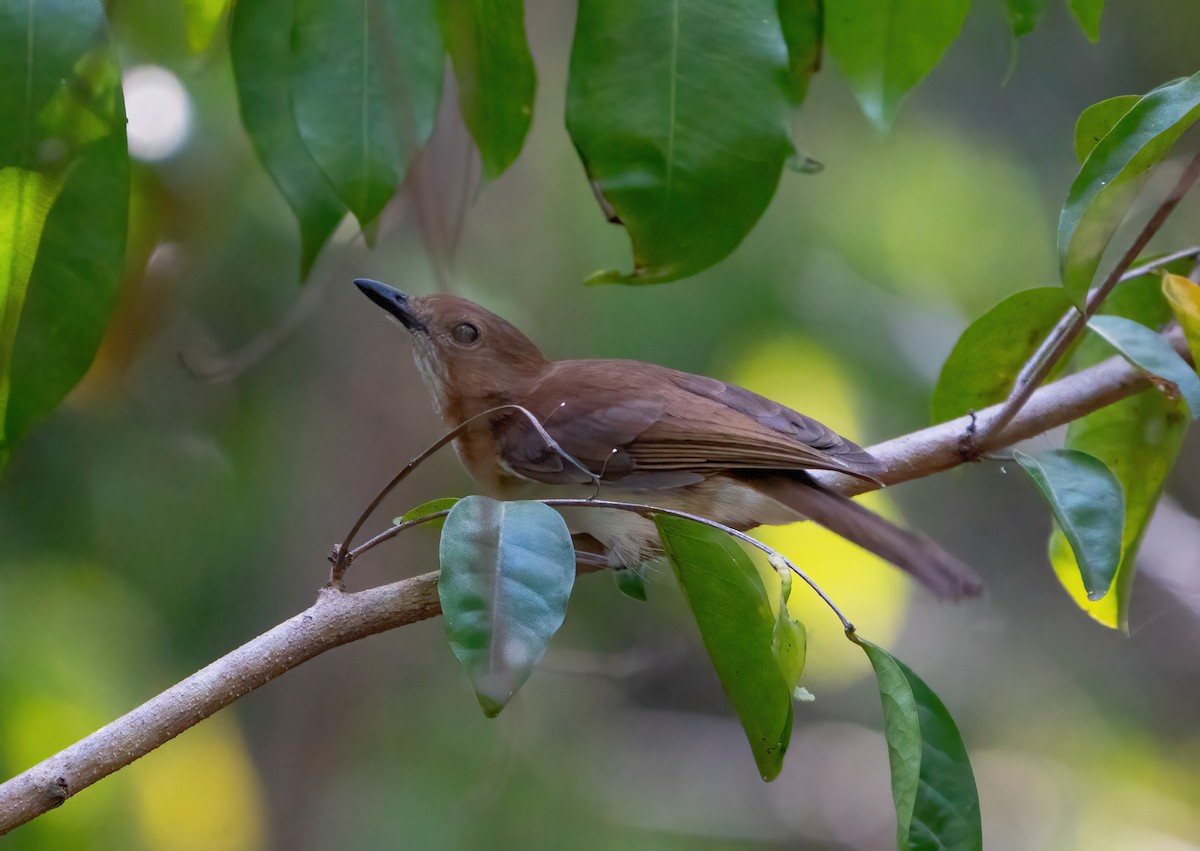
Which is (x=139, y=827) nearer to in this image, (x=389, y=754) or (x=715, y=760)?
(x=389, y=754)

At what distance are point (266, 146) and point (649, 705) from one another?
3317mm

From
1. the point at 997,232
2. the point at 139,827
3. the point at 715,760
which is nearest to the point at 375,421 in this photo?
the point at 139,827

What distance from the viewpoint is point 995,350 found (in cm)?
235

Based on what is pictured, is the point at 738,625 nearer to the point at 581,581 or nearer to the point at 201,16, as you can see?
the point at 201,16

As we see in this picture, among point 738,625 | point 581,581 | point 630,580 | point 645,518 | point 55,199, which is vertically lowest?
point 581,581

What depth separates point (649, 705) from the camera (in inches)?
189

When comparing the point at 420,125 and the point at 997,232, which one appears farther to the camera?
the point at 997,232

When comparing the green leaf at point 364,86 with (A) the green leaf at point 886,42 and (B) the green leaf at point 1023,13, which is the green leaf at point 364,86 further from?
(B) the green leaf at point 1023,13

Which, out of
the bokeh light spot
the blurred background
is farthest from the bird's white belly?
the bokeh light spot

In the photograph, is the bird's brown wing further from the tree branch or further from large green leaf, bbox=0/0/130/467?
large green leaf, bbox=0/0/130/467

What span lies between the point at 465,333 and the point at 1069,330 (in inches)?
60.3

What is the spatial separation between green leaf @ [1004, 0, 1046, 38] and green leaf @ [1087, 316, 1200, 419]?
0.54 m

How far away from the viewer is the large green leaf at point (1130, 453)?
2301 millimetres

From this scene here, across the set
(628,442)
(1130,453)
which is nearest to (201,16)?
(628,442)
